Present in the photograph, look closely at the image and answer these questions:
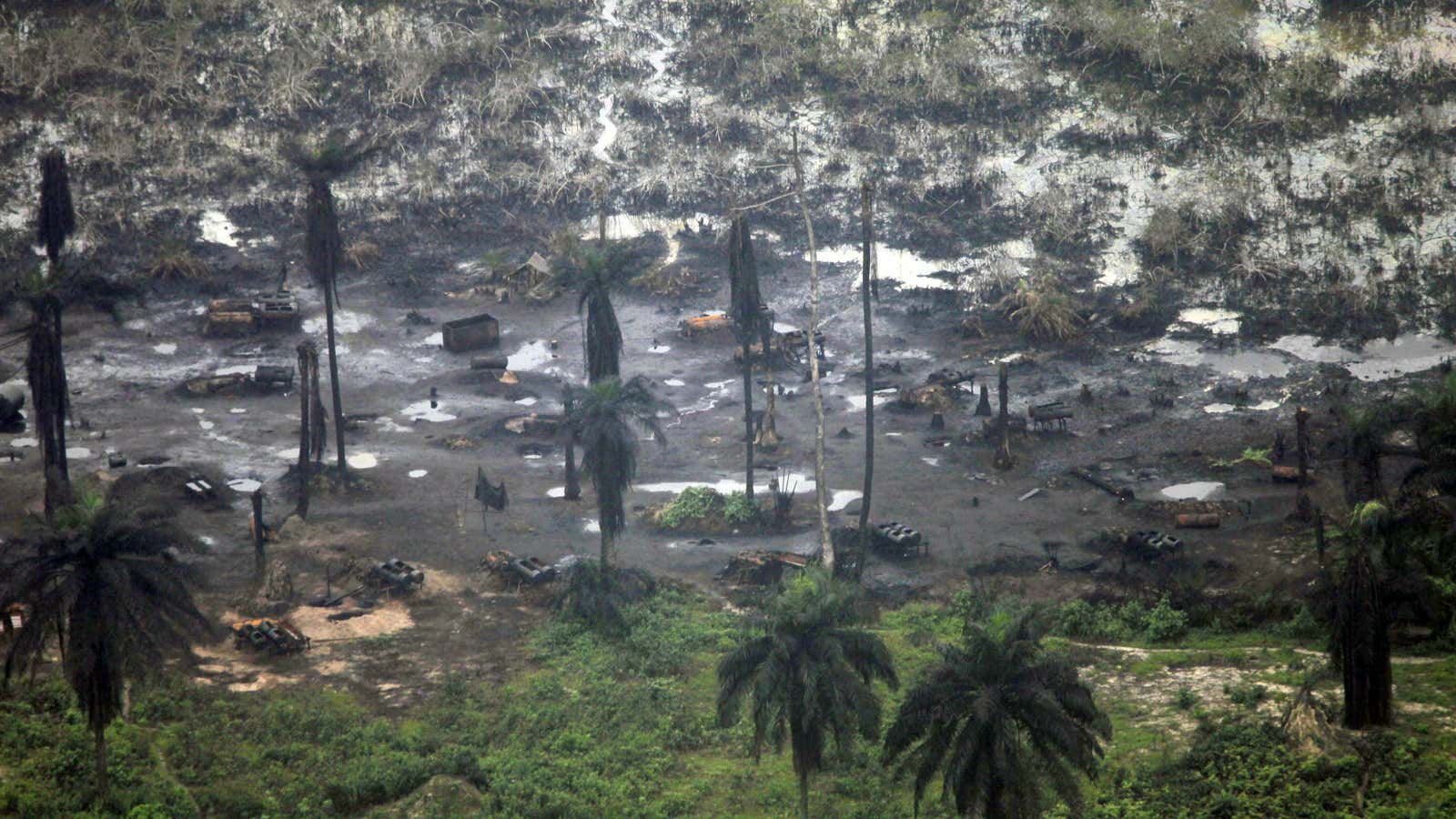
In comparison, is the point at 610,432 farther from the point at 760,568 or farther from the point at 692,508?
the point at 692,508

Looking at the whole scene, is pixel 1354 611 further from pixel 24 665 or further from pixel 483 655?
pixel 24 665

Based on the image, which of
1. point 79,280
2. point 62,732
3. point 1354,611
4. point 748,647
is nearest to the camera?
point 748,647

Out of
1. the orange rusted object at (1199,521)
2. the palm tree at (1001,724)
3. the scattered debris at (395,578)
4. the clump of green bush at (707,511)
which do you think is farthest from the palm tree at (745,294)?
the palm tree at (1001,724)

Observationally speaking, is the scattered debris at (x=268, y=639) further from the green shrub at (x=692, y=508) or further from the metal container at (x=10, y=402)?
the metal container at (x=10, y=402)

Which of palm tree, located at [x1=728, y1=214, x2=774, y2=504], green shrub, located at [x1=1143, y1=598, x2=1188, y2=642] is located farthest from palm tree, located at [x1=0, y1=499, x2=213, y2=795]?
green shrub, located at [x1=1143, y1=598, x2=1188, y2=642]

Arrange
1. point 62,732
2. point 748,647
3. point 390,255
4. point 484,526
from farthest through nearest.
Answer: point 390,255 → point 484,526 → point 62,732 → point 748,647

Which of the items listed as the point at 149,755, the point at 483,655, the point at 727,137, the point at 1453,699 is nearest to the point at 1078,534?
the point at 1453,699
